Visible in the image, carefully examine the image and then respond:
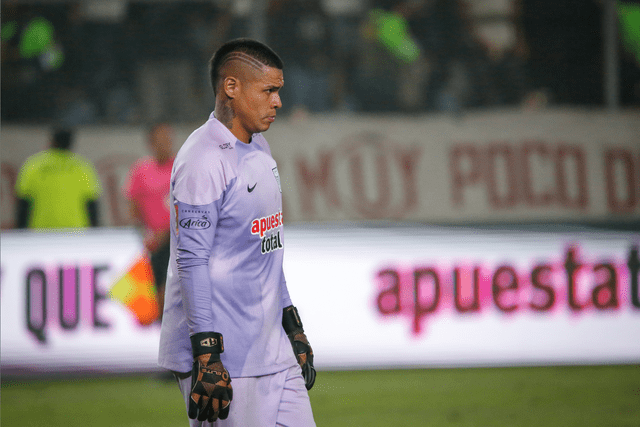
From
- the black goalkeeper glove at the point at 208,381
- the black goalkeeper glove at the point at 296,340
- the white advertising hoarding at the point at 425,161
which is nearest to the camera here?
the black goalkeeper glove at the point at 208,381

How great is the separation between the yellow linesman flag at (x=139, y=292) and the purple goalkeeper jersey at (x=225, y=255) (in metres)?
4.08

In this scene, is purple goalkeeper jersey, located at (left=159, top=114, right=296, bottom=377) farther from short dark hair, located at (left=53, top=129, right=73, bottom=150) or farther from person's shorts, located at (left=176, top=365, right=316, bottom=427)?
short dark hair, located at (left=53, top=129, right=73, bottom=150)

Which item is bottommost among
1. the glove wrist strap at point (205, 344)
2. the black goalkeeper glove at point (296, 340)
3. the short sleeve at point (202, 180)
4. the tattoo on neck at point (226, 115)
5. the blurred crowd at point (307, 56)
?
the black goalkeeper glove at point (296, 340)

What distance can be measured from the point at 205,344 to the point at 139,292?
14.4 feet

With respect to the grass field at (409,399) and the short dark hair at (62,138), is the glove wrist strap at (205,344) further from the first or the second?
the short dark hair at (62,138)

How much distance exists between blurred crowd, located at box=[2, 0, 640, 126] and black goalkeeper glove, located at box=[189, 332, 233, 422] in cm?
738

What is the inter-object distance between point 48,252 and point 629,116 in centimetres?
652

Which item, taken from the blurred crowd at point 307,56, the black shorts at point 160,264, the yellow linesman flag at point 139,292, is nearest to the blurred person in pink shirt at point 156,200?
the black shorts at point 160,264

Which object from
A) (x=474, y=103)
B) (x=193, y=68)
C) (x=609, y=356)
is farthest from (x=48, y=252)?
(x=474, y=103)

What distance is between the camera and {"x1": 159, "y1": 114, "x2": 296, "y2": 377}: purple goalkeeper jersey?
241cm

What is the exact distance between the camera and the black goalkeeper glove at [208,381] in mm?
2340

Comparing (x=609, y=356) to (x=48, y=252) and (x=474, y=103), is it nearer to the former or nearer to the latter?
(x=474, y=103)

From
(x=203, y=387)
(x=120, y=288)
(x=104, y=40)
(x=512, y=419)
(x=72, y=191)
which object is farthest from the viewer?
(x=104, y=40)

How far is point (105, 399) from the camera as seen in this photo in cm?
Answer: 603
